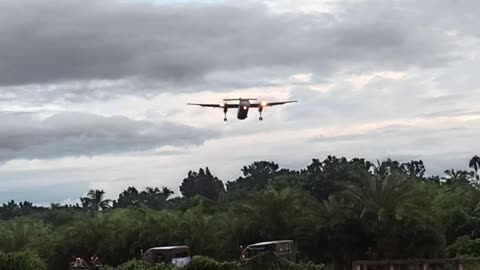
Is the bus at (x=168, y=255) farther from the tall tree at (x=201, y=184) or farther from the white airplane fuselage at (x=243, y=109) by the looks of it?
the tall tree at (x=201, y=184)

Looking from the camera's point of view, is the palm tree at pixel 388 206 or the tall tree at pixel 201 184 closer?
the palm tree at pixel 388 206

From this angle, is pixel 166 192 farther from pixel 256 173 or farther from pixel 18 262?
pixel 18 262

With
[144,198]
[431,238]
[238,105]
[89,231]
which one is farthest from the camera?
[144,198]

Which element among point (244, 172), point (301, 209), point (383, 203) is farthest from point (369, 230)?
point (244, 172)

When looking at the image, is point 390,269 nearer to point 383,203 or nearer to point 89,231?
point 383,203

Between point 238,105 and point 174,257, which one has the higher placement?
point 238,105

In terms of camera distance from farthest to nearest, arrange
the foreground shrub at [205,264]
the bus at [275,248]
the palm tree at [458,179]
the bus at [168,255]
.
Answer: the palm tree at [458,179] < the bus at [168,255] < the bus at [275,248] < the foreground shrub at [205,264]

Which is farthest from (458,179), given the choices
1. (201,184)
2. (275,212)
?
(201,184)

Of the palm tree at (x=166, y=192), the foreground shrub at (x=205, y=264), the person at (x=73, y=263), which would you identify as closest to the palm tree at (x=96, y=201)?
the palm tree at (x=166, y=192)
